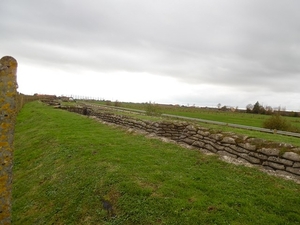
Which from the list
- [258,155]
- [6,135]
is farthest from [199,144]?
[6,135]

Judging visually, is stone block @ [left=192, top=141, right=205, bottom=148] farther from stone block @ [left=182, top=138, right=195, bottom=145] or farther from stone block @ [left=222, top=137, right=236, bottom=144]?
stone block @ [left=222, top=137, right=236, bottom=144]

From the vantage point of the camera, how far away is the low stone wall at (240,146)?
640 cm

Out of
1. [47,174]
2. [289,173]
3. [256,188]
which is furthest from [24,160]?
[289,173]

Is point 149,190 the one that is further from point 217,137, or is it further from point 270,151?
point 217,137

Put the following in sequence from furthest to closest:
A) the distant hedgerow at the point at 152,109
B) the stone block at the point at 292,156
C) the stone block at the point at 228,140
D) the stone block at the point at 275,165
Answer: the distant hedgerow at the point at 152,109
the stone block at the point at 228,140
the stone block at the point at 275,165
the stone block at the point at 292,156

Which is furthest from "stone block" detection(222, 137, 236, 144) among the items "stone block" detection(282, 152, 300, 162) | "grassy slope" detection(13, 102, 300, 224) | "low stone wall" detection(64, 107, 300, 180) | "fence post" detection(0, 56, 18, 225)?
"fence post" detection(0, 56, 18, 225)

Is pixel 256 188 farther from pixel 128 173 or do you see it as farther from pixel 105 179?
pixel 105 179

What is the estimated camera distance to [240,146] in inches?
312

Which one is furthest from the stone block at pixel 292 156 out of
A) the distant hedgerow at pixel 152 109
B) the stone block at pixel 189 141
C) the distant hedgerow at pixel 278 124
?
the distant hedgerow at pixel 152 109

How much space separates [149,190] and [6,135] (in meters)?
3.31

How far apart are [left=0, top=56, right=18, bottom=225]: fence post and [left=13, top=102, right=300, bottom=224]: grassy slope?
6.80 feet

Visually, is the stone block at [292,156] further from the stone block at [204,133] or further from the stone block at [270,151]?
the stone block at [204,133]

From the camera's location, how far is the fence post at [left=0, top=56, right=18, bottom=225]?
10.8 ft

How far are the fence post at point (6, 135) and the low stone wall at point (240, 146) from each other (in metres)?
6.74
